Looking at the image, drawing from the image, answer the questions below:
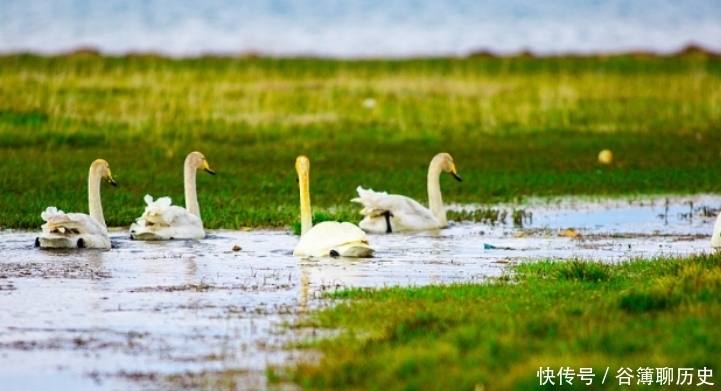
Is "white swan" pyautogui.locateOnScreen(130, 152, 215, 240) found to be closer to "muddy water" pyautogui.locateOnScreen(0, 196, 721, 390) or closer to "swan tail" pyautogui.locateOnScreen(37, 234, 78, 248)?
"muddy water" pyautogui.locateOnScreen(0, 196, 721, 390)

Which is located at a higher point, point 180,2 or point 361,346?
point 180,2

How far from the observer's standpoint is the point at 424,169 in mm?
22859

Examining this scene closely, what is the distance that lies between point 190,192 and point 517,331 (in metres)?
8.32

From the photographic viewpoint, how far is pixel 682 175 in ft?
73.4

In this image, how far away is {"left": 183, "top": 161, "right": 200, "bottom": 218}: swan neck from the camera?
15.8 meters

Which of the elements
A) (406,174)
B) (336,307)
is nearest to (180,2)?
A: (406,174)

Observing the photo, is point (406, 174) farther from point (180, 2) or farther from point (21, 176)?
point (180, 2)

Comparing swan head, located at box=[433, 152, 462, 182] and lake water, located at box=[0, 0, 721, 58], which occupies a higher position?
lake water, located at box=[0, 0, 721, 58]

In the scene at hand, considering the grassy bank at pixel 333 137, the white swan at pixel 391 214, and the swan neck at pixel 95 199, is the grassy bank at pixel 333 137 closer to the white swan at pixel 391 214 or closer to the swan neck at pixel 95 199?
the white swan at pixel 391 214

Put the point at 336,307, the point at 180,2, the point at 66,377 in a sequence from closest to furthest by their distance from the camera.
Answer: the point at 66,377 → the point at 336,307 → the point at 180,2

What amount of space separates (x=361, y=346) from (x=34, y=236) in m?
7.55

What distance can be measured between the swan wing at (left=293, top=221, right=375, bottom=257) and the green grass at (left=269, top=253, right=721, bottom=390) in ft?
8.28

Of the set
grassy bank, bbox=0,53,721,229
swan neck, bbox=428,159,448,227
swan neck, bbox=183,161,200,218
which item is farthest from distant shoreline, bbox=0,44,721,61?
swan neck, bbox=183,161,200,218

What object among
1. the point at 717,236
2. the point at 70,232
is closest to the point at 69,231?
the point at 70,232
